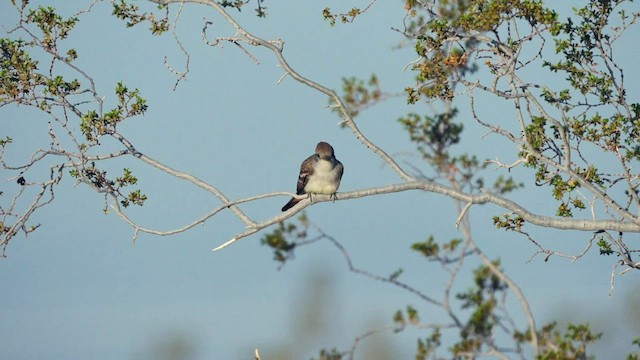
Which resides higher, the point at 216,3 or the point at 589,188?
the point at 216,3

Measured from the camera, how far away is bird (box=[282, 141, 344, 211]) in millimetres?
18484

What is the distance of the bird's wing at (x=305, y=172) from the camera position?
1920cm

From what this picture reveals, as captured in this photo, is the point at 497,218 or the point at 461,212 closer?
the point at 461,212

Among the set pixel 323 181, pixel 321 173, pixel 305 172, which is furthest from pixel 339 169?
pixel 305 172

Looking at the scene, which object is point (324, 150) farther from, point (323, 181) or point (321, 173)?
point (323, 181)

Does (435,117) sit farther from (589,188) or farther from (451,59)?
(589,188)

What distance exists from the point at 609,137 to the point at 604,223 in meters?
1.34

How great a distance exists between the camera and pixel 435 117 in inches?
628

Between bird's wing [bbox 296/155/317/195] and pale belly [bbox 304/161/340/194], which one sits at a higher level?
bird's wing [bbox 296/155/317/195]

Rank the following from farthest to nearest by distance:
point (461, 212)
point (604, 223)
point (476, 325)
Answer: point (604, 223) < point (461, 212) < point (476, 325)

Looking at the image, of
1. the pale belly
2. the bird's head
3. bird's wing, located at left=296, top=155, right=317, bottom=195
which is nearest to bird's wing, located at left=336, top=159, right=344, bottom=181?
the pale belly

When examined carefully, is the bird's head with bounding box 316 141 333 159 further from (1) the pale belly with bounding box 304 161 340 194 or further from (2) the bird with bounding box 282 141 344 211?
(1) the pale belly with bounding box 304 161 340 194

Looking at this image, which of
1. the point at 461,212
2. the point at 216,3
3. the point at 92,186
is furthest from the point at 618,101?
the point at 92,186

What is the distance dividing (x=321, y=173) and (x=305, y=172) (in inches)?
32.3
